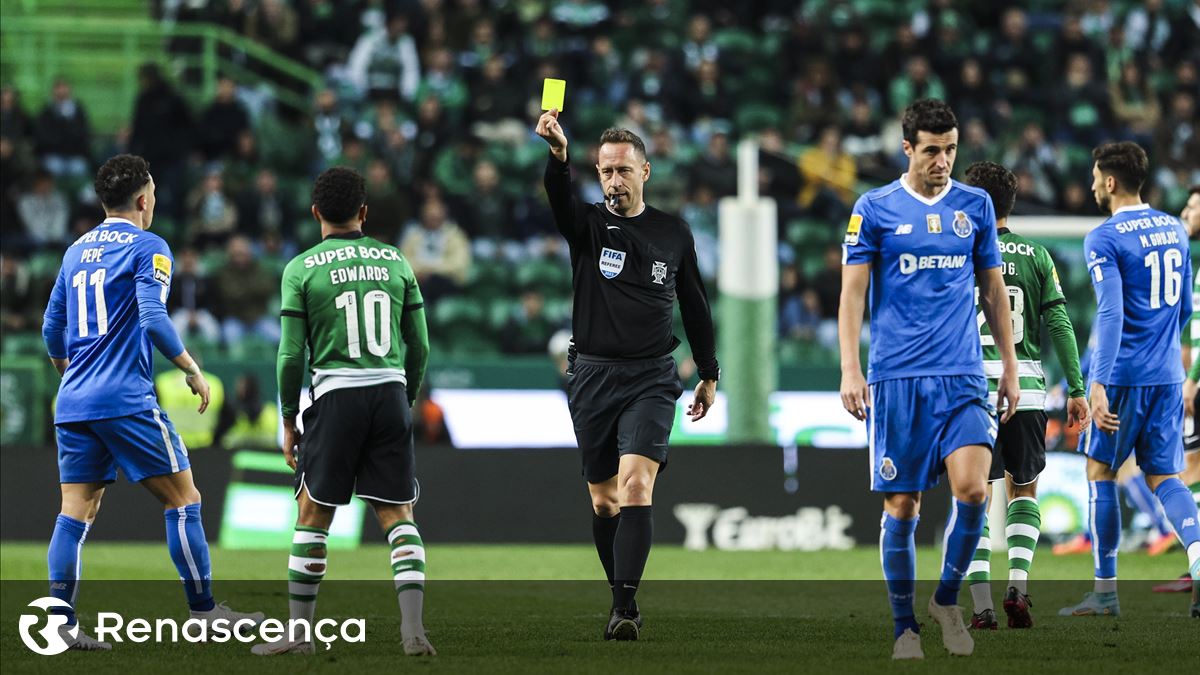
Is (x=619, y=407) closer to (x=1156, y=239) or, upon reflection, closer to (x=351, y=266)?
(x=351, y=266)

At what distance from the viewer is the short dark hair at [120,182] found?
765 centimetres

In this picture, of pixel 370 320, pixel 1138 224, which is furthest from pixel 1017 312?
pixel 370 320

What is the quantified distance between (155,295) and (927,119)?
3395 millimetres

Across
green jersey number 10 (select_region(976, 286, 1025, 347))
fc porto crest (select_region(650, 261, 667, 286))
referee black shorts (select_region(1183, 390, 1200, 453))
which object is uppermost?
fc porto crest (select_region(650, 261, 667, 286))

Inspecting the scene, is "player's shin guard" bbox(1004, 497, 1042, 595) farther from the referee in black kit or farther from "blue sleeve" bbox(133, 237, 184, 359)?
"blue sleeve" bbox(133, 237, 184, 359)

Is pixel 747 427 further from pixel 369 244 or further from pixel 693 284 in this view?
pixel 369 244

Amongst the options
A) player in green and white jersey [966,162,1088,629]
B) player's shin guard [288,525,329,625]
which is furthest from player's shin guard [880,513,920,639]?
player's shin guard [288,525,329,625]

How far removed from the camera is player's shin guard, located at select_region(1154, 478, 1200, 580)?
28.4 feet

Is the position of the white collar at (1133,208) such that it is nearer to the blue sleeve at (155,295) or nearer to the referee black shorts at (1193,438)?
the referee black shorts at (1193,438)

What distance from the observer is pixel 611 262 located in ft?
26.4

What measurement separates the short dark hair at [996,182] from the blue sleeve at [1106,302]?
28.4 inches

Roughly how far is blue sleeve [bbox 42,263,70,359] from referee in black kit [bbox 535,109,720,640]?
7.52ft

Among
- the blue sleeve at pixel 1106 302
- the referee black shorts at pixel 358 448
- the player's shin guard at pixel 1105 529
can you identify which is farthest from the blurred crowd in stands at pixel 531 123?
the referee black shorts at pixel 358 448

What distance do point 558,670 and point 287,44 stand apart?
1719 centimetres
